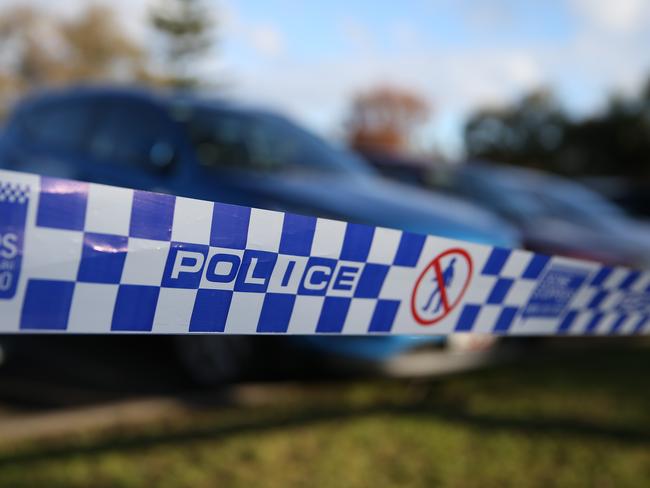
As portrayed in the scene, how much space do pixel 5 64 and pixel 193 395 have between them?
24439 mm

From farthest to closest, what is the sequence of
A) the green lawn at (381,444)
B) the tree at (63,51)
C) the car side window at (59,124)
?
the tree at (63,51) < the car side window at (59,124) < the green lawn at (381,444)

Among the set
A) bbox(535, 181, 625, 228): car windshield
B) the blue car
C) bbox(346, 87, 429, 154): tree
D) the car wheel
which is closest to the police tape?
the blue car

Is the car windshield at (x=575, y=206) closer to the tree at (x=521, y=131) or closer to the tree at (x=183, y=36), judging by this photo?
the tree at (x=183, y=36)

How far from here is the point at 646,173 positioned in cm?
2875

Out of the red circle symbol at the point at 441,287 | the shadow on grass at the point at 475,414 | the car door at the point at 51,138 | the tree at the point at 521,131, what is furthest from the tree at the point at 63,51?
the red circle symbol at the point at 441,287

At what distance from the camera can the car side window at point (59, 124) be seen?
412 centimetres

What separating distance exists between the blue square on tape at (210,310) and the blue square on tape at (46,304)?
207 mm

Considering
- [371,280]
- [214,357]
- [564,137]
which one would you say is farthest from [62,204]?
[564,137]

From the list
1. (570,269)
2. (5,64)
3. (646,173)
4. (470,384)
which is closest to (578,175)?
(646,173)

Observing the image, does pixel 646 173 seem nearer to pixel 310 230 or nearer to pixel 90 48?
pixel 90 48

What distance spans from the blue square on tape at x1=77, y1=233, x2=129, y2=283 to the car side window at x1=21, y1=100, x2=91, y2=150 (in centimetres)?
325

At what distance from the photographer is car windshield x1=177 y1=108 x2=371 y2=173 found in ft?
11.8

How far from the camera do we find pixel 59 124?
433 cm

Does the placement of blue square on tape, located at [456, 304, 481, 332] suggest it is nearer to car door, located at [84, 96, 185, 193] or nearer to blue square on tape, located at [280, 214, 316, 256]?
blue square on tape, located at [280, 214, 316, 256]
